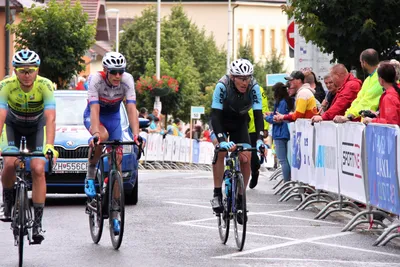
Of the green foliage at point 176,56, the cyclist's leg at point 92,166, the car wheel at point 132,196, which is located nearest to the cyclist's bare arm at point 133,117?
the cyclist's leg at point 92,166

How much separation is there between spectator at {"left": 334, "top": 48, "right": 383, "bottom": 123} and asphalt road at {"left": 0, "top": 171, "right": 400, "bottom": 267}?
4.39 feet

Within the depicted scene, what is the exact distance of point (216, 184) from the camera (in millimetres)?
13328

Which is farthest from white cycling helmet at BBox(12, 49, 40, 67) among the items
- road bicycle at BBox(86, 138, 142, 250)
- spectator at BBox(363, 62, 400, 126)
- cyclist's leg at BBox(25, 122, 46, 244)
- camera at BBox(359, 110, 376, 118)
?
camera at BBox(359, 110, 376, 118)

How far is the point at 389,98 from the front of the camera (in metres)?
14.2

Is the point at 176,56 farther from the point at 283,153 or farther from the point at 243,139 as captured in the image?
the point at 243,139

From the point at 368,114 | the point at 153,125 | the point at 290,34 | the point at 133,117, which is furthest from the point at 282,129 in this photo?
the point at 153,125

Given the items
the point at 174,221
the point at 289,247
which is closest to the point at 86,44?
the point at 174,221

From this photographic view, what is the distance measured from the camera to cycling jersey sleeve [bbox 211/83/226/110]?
13.1m

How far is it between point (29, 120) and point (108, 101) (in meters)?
1.62

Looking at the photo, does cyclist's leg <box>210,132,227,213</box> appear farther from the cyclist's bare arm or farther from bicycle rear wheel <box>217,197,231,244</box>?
the cyclist's bare arm

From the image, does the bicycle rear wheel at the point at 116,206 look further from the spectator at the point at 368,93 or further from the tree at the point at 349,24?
the tree at the point at 349,24

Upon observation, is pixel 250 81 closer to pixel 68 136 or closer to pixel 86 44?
pixel 68 136

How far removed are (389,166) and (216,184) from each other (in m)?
1.83

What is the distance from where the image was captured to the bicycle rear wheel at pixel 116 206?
12.2 m
